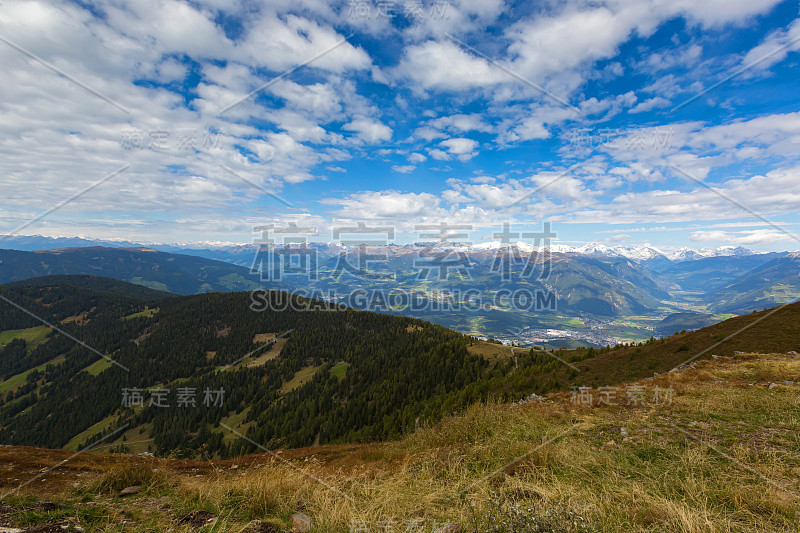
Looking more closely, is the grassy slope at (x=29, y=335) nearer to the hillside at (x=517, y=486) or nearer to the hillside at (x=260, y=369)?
the hillside at (x=260, y=369)

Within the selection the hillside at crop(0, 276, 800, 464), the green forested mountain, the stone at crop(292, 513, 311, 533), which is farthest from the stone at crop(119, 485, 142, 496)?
the green forested mountain

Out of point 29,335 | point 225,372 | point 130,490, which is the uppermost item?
point 130,490

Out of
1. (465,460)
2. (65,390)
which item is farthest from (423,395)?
(65,390)

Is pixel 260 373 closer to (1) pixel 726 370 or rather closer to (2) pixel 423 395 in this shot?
(2) pixel 423 395

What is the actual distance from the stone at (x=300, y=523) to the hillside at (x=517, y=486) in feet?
0.17

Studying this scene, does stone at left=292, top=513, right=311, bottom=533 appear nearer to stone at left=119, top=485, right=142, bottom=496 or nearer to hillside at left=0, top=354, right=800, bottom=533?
hillside at left=0, top=354, right=800, bottom=533

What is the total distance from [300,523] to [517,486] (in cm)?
372

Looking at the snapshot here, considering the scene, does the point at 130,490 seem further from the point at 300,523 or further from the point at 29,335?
the point at 29,335

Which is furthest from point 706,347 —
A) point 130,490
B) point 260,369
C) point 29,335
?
point 29,335

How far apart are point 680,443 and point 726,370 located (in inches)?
475

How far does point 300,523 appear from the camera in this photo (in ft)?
15.3

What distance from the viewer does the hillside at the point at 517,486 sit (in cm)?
396

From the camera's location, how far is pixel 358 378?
8894 centimetres

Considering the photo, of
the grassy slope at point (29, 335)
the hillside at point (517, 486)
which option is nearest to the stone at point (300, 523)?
the hillside at point (517, 486)
